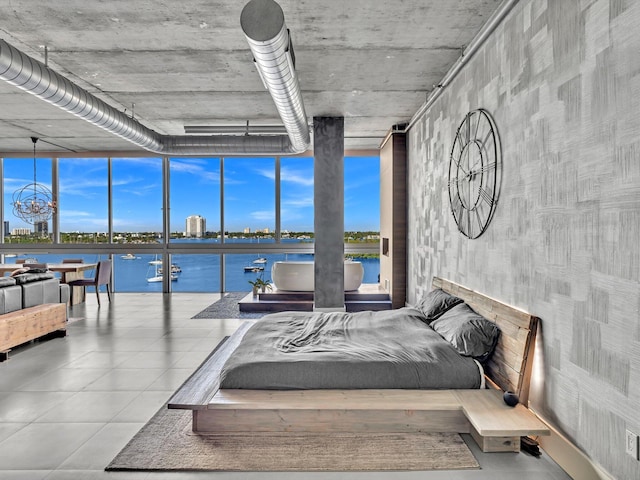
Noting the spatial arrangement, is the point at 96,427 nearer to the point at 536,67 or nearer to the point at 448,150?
the point at 536,67

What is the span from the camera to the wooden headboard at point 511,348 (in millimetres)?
2750

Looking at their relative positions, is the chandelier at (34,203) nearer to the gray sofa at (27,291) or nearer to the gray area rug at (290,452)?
the gray sofa at (27,291)

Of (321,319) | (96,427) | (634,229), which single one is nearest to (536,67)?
(634,229)

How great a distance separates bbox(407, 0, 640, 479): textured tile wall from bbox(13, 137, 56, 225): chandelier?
8.42 m

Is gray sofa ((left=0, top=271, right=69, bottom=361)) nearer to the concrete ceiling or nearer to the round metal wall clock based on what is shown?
the concrete ceiling

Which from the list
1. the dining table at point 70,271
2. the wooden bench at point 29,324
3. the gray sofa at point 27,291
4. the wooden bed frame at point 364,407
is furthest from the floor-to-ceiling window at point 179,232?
the wooden bed frame at point 364,407

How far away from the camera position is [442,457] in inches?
101

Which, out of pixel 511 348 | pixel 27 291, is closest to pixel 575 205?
pixel 511 348

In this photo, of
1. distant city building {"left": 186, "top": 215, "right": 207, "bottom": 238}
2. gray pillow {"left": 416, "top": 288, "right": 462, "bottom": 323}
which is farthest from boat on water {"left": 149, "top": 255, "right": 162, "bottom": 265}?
gray pillow {"left": 416, "top": 288, "right": 462, "bottom": 323}

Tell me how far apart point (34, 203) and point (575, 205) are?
9301 mm

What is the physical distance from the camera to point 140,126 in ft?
21.2

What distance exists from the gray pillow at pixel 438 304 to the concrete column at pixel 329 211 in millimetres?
2625

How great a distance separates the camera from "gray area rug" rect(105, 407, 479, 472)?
97.1 inches

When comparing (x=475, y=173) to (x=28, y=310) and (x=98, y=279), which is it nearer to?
(x=28, y=310)
